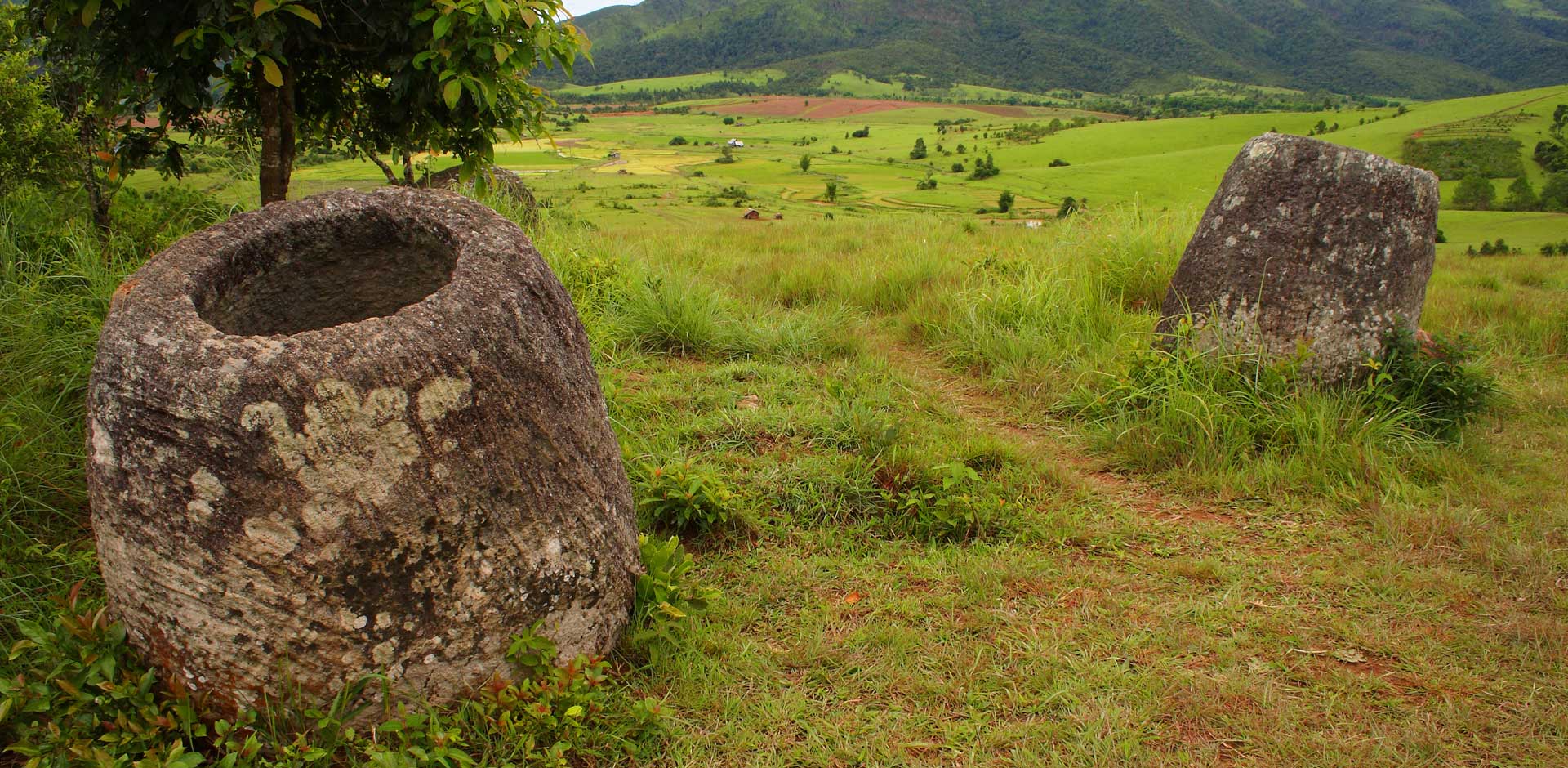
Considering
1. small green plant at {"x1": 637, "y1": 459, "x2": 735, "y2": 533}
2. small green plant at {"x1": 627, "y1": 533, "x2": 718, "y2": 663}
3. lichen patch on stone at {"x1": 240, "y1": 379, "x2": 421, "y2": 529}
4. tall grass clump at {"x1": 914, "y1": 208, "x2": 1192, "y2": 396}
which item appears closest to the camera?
lichen patch on stone at {"x1": 240, "y1": 379, "x2": 421, "y2": 529}

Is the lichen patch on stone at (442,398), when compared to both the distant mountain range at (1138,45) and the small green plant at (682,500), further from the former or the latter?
the distant mountain range at (1138,45)

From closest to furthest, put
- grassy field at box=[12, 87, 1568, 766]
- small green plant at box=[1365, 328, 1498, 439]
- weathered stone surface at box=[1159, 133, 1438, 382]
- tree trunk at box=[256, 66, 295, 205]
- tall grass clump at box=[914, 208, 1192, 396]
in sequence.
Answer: grassy field at box=[12, 87, 1568, 766] → tree trunk at box=[256, 66, 295, 205] → small green plant at box=[1365, 328, 1498, 439] → weathered stone surface at box=[1159, 133, 1438, 382] → tall grass clump at box=[914, 208, 1192, 396]

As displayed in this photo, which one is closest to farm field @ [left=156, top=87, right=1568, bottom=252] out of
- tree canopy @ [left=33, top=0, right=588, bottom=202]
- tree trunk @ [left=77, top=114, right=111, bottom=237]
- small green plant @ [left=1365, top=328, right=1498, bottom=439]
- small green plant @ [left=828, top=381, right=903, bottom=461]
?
tree canopy @ [left=33, top=0, right=588, bottom=202]

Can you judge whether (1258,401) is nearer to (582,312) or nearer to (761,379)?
(761,379)

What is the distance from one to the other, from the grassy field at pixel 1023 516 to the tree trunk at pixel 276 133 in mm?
1060

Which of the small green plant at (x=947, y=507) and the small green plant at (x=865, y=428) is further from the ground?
the small green plant at (x=865, y=428)

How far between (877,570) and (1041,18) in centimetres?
21670

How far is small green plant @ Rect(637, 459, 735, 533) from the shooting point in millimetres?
3777

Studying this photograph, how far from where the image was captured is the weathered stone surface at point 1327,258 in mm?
5145

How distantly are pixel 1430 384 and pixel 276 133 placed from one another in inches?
270

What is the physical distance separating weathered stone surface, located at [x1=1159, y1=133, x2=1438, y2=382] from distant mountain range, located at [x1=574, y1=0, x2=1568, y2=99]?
135998 millimetres

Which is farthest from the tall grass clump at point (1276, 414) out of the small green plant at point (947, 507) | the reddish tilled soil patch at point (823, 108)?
the reddish tilled soil patch at point (823, 108)

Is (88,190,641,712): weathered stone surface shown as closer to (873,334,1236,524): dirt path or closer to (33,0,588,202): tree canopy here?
(33,0,588,202): tree canopy

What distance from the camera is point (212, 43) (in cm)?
370
